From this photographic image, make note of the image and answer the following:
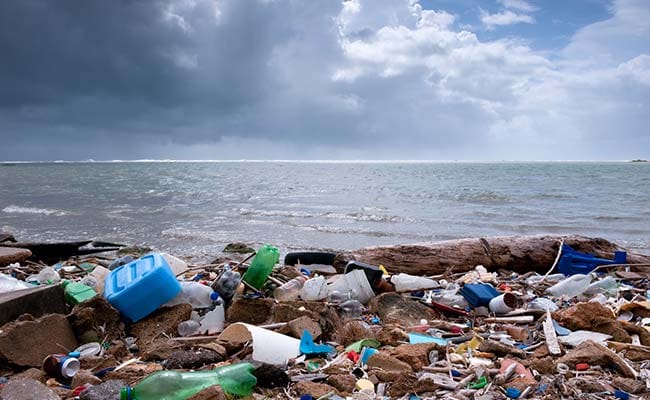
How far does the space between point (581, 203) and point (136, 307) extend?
19.3 meters

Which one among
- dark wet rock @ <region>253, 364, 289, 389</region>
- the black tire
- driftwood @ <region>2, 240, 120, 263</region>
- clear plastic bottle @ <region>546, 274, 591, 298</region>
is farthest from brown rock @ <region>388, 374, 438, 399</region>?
driftwood @ <region>2, 240, 120, 263</region>

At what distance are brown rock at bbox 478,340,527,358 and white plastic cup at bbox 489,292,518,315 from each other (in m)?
1.03

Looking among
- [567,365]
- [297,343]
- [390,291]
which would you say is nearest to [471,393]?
[567,365]

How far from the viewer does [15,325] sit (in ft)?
10.6

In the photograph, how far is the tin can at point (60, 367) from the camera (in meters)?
3.04

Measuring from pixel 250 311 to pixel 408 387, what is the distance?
1694 millimetres

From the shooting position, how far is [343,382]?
2.90 meters

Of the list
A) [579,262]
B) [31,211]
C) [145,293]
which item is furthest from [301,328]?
[31,211]

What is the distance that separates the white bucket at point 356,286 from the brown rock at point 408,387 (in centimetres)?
196

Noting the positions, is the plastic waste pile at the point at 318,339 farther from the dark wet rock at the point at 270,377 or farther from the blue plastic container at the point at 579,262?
the blue plastic container at the point at 579,262

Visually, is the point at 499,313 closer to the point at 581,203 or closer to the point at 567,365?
the point at 567,365

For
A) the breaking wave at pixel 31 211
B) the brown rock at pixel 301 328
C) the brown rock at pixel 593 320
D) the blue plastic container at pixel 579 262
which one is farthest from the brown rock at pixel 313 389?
the breaking wave at pixel 31 211

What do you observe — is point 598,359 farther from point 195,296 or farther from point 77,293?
point 77,293

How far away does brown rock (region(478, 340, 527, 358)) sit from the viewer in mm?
3428
